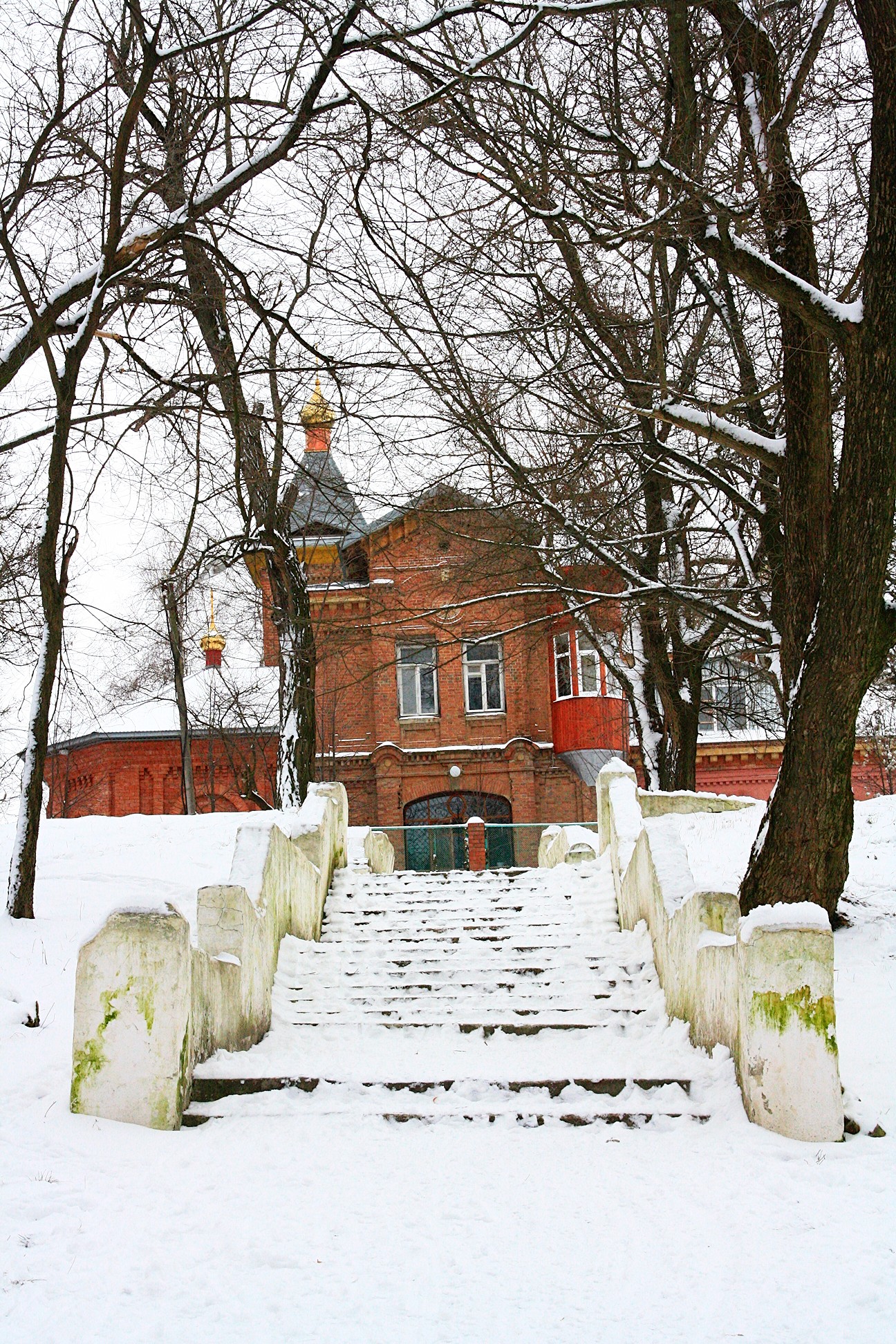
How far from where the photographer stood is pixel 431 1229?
13.7ft

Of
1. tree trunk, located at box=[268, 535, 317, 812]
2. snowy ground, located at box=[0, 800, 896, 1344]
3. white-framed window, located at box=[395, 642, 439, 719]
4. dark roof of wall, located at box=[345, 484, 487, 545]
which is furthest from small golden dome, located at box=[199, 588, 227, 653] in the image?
snowy ground, located at box=[0, 800, 896, 1344]

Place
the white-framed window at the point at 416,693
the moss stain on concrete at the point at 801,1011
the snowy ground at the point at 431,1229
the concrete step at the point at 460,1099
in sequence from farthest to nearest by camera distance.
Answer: the white-framed window at the point at 416,693 < the concrete step at the point at 460,1099 < the moss stain on concrete at the point at 801,1011 < the snowy ground at the point at 431,1229

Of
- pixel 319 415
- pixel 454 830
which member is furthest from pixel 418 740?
pixel 319 415

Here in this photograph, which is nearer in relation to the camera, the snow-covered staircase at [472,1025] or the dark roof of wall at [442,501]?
the snow-covered staircase at [472,1025]

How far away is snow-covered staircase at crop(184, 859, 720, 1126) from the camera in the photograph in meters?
5.49

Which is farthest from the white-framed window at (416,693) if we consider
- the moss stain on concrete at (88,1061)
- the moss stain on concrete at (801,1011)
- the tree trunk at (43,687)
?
the moss stain on concrete at (801,1011)

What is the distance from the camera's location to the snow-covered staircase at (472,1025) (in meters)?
5.49

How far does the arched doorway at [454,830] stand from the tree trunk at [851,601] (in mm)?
15923

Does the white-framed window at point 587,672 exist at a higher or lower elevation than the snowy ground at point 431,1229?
higher

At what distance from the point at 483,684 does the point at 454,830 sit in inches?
166

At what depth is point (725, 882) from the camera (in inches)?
374

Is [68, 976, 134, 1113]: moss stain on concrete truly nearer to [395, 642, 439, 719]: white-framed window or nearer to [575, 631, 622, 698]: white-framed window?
[575, 631, 622, 698]: white-framed window

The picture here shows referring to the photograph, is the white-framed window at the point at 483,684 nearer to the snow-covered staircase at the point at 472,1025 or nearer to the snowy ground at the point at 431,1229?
the snow-covered staircase at the point at 472,1025

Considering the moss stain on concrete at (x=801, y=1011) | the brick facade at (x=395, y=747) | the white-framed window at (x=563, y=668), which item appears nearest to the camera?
the moss stain on concrete at (x=801, y=1011)
